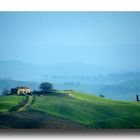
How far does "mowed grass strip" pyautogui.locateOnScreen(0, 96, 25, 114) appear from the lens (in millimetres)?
4527

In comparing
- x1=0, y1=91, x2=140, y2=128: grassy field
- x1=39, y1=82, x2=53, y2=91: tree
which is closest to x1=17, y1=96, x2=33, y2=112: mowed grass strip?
x1=0, y1=91, x2=140, y2=128: grassy field

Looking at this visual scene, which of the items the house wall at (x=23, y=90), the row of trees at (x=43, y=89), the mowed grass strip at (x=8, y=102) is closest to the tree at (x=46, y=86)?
the row of trees at (x=43, y=89)

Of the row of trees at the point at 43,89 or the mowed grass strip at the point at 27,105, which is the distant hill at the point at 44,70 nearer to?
the row of trees at the point at 43,89

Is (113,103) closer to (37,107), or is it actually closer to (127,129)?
(127,129)

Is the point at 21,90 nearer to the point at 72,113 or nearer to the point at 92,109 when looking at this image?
the point at 72,113

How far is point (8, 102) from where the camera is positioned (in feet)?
14.9

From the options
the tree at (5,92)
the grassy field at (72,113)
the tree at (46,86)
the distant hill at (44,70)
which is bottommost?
the grassy field at (72,113)

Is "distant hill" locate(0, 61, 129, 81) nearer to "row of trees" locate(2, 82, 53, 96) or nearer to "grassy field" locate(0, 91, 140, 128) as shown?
"row of trees" locate(2, 82, 53, 96)

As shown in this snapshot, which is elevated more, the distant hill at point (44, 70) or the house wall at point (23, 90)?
the distant hill at point (44, 70)

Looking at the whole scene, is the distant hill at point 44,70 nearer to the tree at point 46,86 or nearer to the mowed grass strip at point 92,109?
the tree at point 46,86

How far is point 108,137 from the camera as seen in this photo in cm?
450

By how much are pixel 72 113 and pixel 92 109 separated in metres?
0.24

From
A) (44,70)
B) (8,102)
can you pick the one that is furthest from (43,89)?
(8,102)

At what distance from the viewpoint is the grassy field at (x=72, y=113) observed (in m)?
4.50
